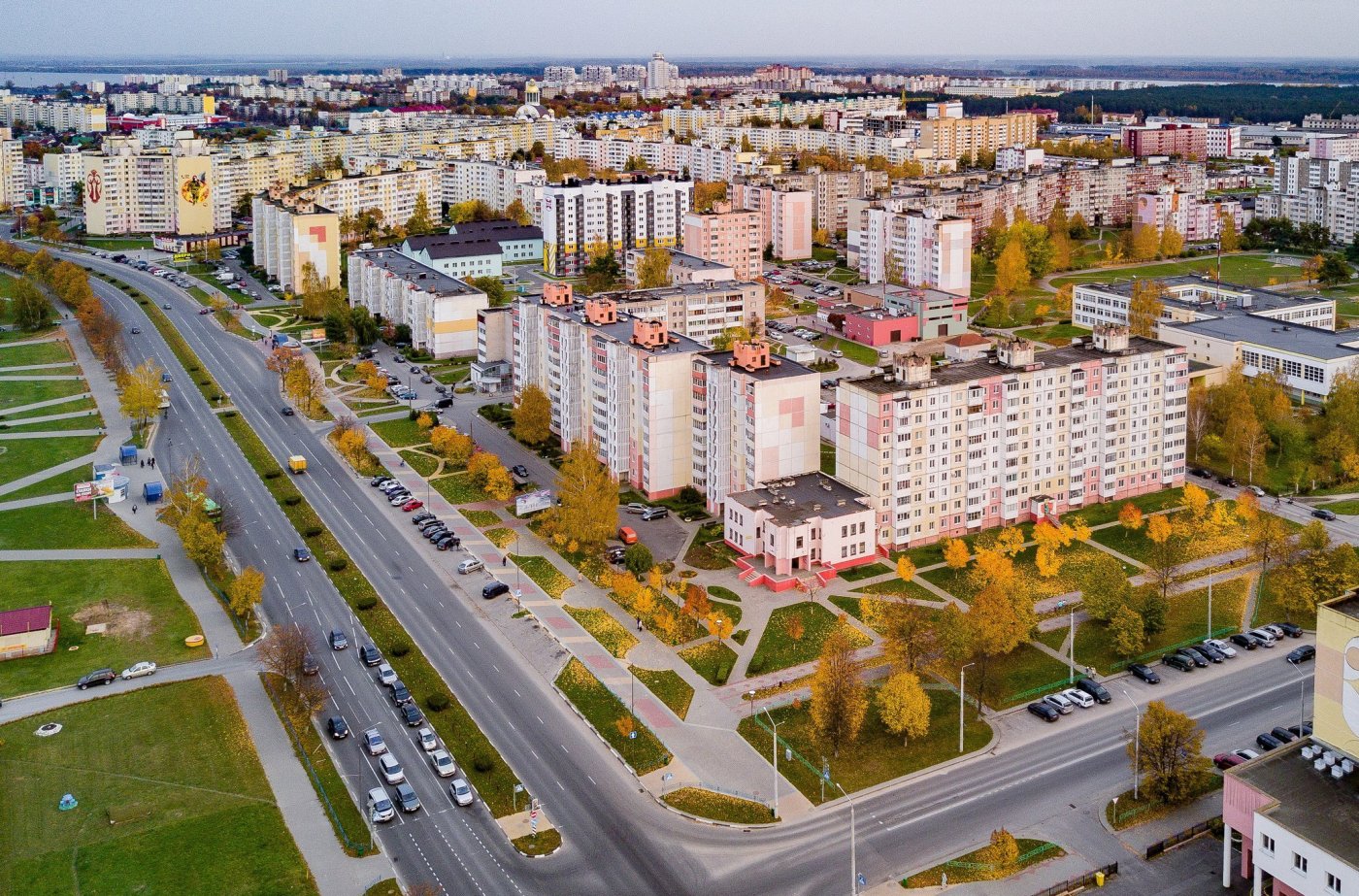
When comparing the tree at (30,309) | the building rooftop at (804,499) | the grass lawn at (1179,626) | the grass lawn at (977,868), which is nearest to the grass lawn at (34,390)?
the tree at (30,309)

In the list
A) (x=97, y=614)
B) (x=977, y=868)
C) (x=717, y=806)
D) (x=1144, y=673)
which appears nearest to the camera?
(x=977, y=868)

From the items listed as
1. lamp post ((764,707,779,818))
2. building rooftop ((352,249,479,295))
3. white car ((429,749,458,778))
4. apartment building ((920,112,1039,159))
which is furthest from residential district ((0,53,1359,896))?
apartment building ((920,112,1039,159))

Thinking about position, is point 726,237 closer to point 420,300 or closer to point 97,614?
point 420,300

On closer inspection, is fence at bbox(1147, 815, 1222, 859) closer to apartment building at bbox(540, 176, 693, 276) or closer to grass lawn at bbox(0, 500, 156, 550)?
grass lawn at bbox(0, 500, 156, 550)

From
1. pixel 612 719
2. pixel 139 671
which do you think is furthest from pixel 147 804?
pixel 612 719

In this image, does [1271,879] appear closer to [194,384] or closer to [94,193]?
[194,384]
